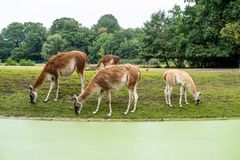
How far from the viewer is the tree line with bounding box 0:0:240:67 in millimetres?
37781

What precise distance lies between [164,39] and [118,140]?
39733 millimetres

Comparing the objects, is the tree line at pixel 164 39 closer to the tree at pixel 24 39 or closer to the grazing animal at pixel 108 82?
the tree at pixel 24 39

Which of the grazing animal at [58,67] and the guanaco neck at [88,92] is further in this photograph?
the grazing animal at [58,67]

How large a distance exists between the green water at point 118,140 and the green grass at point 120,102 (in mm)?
1660

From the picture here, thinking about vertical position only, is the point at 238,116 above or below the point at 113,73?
below

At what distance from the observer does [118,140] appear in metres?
11.6

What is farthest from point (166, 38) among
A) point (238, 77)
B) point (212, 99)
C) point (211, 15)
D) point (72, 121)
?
point (72, 121)

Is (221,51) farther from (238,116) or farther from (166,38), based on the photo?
(238,116)

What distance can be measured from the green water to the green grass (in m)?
1.66

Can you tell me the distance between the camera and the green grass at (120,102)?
1723cm

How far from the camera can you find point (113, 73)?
680 inches

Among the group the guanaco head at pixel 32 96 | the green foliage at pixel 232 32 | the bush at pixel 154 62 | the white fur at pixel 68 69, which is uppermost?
the green foliage at pixel 232 32

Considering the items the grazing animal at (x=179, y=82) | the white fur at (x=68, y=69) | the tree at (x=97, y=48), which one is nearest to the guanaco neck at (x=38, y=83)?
the white fur at (x=68, y=69)

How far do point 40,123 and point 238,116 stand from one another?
6.65 meters
